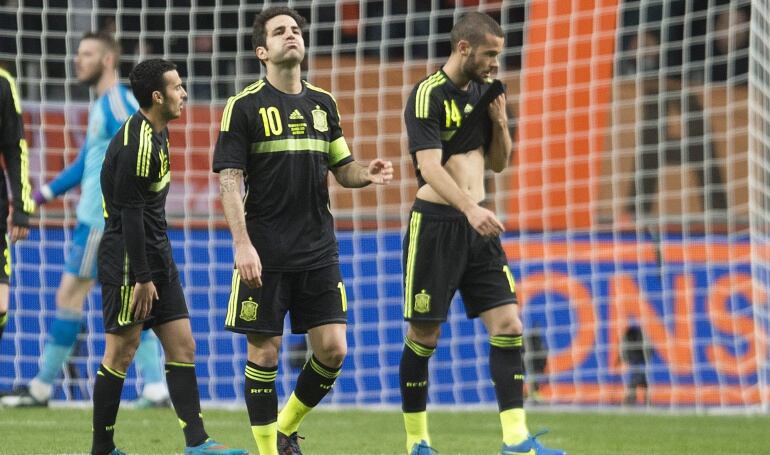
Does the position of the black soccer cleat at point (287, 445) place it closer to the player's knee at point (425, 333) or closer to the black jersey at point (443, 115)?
the player's knee at point (425, 333)

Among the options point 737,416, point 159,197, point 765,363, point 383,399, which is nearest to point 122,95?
point 159,197

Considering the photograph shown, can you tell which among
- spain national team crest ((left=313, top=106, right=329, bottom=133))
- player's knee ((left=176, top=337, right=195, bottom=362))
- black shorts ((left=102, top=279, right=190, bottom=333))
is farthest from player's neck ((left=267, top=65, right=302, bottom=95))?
player's knee ((left=176, top=337, right=195, bottom=362))

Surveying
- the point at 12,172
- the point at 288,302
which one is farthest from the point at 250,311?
the point at 12,172

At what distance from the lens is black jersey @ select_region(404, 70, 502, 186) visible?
19.8 feet

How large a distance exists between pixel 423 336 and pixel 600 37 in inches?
230

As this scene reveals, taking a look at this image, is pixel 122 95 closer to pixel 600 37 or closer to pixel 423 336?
pixel 423 336

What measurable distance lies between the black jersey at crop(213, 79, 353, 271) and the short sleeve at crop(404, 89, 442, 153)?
59cm

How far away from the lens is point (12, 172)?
274 inches

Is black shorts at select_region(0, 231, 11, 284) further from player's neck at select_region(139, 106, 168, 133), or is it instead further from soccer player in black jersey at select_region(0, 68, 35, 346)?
player's neck at select_region(139, 106, 168, 133)

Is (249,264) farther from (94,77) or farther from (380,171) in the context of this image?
(94,77)

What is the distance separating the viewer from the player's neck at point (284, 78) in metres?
5.57

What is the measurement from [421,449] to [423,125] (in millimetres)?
1464

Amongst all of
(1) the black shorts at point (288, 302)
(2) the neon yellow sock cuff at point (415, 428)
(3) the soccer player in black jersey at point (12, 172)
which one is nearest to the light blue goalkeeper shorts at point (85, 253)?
(3) the soccer player in black jersey at point (12, 172)

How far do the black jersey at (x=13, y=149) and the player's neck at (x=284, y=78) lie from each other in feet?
6.51
